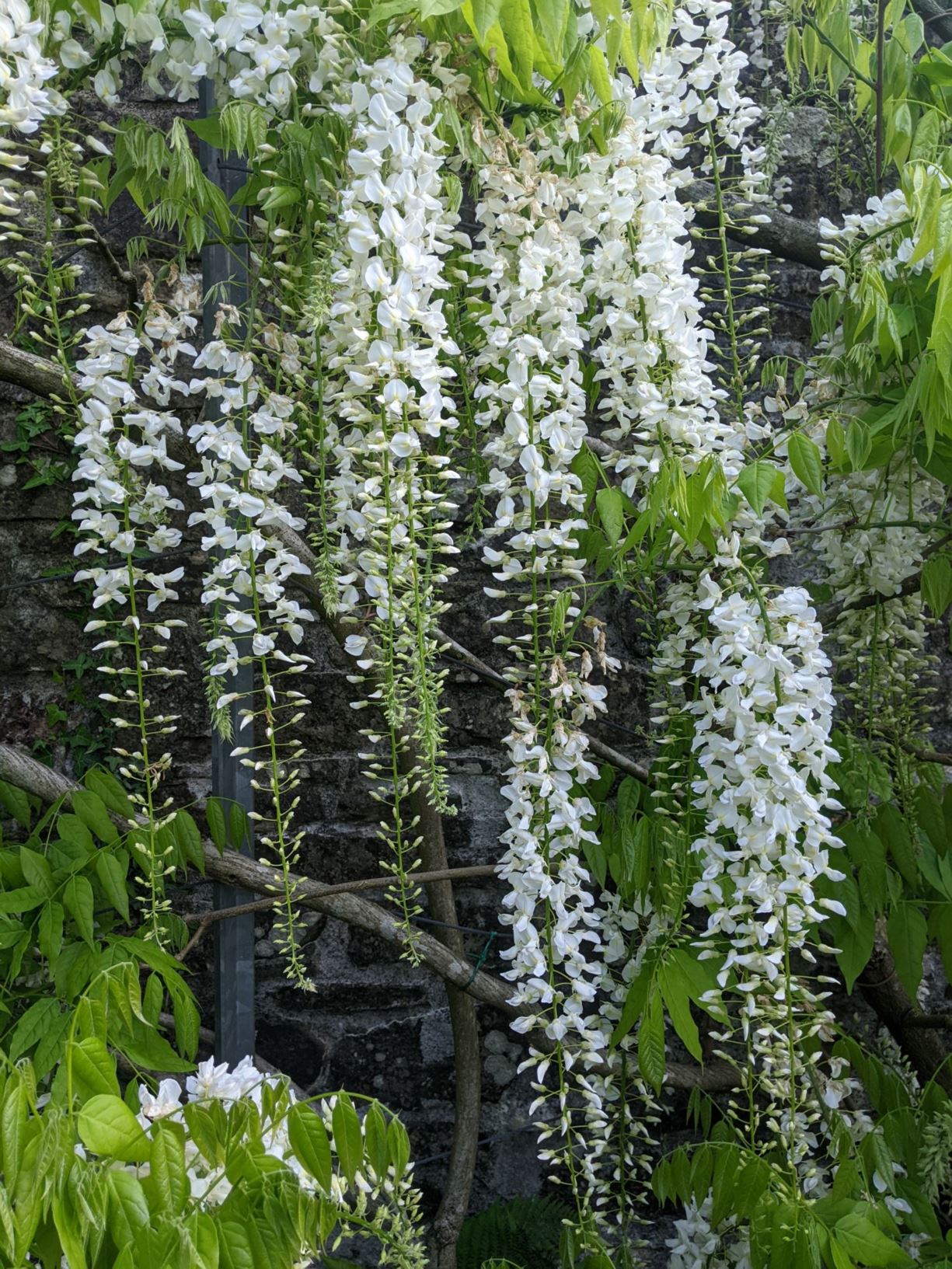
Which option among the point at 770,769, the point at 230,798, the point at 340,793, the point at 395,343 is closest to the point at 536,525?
the point at 395,343

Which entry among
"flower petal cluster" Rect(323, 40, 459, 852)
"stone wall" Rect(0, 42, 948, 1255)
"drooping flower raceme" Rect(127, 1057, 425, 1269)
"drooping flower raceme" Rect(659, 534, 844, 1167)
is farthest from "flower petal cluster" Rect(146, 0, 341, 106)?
"drooping flower raceme" Rect(127, 1057, 425, 1269)

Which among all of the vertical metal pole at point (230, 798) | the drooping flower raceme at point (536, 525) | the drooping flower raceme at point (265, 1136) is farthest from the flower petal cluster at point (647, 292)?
the drooping flower raceme at point (265, 1136)

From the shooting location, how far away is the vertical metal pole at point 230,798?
1.77m

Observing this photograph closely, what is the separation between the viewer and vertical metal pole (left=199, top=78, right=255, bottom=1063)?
1.77 m

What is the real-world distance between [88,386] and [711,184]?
1.57 m

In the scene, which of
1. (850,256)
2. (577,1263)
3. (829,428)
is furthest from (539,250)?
(577,1263)

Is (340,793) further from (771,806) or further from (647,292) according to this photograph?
(647,292)

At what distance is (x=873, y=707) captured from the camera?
1.83 metres

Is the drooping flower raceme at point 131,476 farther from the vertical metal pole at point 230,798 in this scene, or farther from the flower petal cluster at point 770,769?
the flower petal cluster at point 770,769

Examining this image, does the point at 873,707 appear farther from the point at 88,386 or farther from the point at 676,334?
the point at 88,386

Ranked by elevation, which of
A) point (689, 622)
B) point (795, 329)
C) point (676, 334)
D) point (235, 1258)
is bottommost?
point (235, 1258)

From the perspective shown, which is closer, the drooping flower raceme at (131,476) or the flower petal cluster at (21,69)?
the flower petal cluster at (21,69)

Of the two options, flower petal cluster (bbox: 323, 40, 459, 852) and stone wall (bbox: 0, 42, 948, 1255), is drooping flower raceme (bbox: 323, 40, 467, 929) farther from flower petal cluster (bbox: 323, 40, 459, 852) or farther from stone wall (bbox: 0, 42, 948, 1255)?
stone wall (bbox: 0, 42, 948, 1255)

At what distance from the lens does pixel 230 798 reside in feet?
5.89
